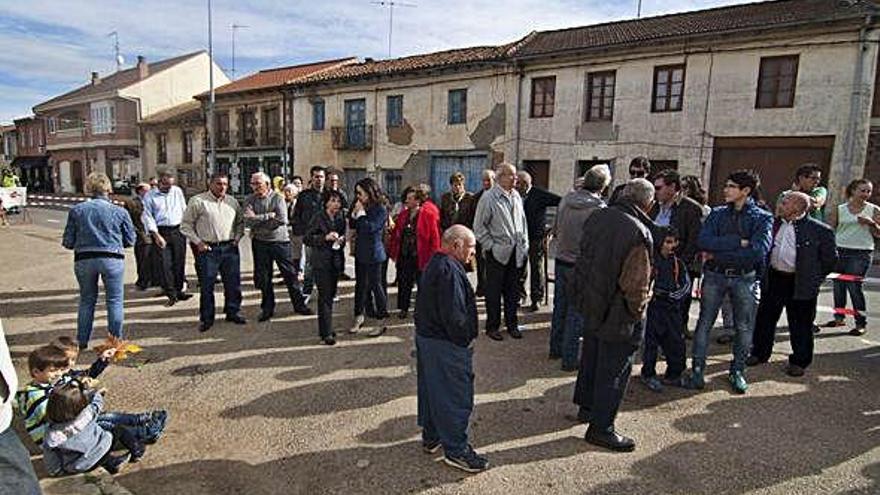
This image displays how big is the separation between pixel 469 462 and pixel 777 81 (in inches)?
668

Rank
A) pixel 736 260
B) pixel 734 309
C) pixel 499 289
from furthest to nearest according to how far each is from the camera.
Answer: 1. pixel 499 289
2. pixel 734 309
3. pixel 736 260

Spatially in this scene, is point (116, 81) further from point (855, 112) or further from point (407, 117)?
point (855, 112)

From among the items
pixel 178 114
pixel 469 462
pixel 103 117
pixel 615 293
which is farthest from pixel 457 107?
pixel 103 117

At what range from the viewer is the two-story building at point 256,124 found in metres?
28.9

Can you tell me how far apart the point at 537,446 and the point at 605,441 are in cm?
46

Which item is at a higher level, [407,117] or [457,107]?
[457,107]

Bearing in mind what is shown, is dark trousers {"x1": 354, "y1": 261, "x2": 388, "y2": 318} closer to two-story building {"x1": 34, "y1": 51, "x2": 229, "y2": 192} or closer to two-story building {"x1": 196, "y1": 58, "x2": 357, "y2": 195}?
two-story building {"x1": 196, "y1": 58, "x2": 357, "y2": 195}

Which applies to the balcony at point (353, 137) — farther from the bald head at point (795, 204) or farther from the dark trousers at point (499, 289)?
the bald head at point (795, 204)

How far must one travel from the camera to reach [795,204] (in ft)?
15.5

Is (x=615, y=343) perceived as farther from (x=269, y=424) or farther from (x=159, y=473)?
(x=159, y=473)

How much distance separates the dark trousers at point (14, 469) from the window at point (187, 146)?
37144 mm

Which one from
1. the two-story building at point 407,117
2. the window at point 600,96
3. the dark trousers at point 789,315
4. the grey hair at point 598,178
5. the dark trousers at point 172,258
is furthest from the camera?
the two-story building at point 407,117

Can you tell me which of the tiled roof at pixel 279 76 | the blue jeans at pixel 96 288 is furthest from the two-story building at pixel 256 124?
the blue jeans at pixel 96 288

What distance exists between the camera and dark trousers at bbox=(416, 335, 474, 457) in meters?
3.19
